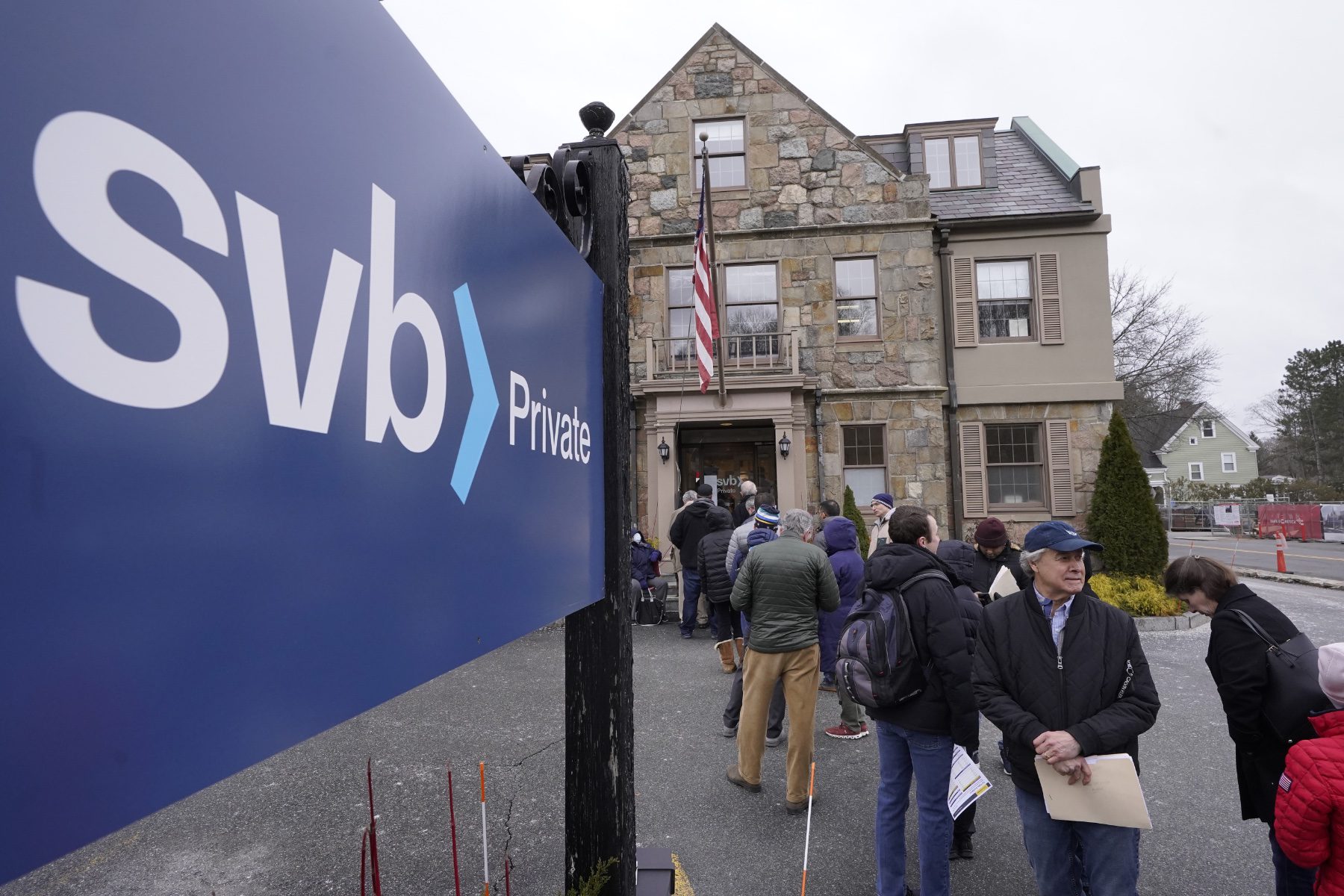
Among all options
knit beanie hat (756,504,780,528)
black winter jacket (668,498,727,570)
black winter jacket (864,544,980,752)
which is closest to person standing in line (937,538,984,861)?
black winter jacket (864,544,980,752)

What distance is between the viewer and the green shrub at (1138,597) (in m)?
9.46

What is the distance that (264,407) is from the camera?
749 mm

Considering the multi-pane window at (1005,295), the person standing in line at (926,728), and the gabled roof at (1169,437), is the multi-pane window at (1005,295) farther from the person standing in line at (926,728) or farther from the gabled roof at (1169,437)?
the gabled roof at (1169,437)

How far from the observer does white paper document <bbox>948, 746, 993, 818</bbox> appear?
291 cm

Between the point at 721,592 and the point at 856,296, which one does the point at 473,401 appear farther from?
the point at 856,296

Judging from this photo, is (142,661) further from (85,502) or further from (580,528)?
(580,528)

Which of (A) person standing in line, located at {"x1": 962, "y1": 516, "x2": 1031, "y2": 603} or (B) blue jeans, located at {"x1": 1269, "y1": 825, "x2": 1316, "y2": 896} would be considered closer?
(B) blue jeans, located at {"x1": 1269, "y1": 825, "x2": 1316, "y2": 896}

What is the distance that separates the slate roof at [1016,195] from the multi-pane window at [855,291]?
1.99 metres

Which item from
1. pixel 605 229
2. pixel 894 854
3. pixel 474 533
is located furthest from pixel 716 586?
pixel 474 533

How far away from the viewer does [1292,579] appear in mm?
13852

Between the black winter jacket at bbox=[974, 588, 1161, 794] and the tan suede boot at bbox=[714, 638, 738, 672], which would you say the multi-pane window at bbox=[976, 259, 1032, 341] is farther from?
the black winter jacket at bbox=[974, 588, 1161, 794]

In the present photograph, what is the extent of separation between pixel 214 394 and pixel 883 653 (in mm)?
3143

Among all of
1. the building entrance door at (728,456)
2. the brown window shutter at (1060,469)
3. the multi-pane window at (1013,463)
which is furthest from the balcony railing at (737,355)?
the brown window shutter at (1060,469)

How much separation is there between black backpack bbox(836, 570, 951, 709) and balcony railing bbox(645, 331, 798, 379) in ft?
30.8
